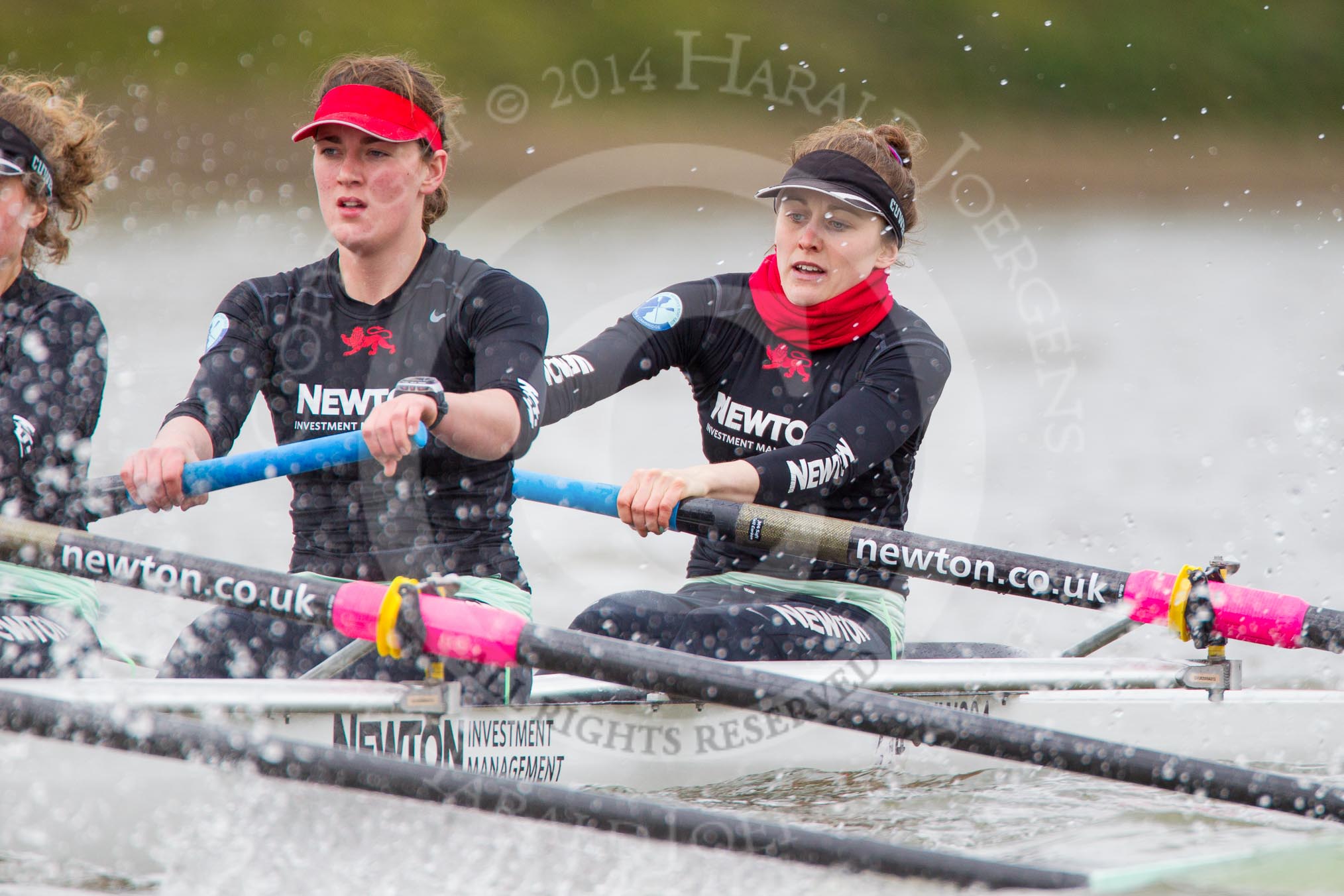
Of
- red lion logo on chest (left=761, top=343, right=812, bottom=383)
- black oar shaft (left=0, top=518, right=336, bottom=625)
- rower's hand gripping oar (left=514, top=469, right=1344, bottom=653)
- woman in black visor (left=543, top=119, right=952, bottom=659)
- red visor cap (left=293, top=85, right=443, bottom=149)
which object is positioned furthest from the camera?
red lion logo on chest (left=761, top=343, right=812, bottom=383)

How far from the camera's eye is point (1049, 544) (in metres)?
6.21

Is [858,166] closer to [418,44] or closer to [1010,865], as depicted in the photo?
[1010,865]

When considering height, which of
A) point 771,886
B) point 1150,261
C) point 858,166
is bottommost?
point 771,886

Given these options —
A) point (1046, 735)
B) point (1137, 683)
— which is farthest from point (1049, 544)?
point (1046, 735)

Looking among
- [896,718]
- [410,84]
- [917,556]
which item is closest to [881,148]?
[917,556]

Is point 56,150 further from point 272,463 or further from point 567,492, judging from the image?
point 567,492

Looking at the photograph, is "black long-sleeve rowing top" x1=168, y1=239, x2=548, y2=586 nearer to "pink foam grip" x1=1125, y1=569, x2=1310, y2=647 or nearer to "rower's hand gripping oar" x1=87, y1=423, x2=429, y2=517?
"rower's hand gripping oar" x1=87, y1=423, x2=429, y2=517

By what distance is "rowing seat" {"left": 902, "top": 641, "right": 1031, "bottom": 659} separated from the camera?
138 inches

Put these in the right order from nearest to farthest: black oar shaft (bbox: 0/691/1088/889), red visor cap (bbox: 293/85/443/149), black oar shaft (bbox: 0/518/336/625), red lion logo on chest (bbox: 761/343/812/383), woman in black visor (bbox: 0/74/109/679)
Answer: black oar shaft (bbox: 0/691/1088/889)
black oar shaft (bbox: 0/518/336/625)
woman in black visor (bbox: 0/74/109/679)
red visor cap (bbox: 293/85/443/149)
red lion logo on chest (bbox: 761/343/812/383)

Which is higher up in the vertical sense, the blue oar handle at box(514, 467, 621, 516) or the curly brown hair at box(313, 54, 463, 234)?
the curly brown hair at box(313, 54, 463, 234)

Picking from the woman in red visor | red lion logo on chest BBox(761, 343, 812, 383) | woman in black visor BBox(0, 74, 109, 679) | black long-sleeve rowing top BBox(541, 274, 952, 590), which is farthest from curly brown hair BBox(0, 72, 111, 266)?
red lion logo on chest BBox(761, 343, 812, 383)

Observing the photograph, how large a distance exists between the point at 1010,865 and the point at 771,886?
39 centimetres

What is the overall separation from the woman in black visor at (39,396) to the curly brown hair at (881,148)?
1665mm

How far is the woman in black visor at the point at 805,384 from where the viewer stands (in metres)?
3.17
